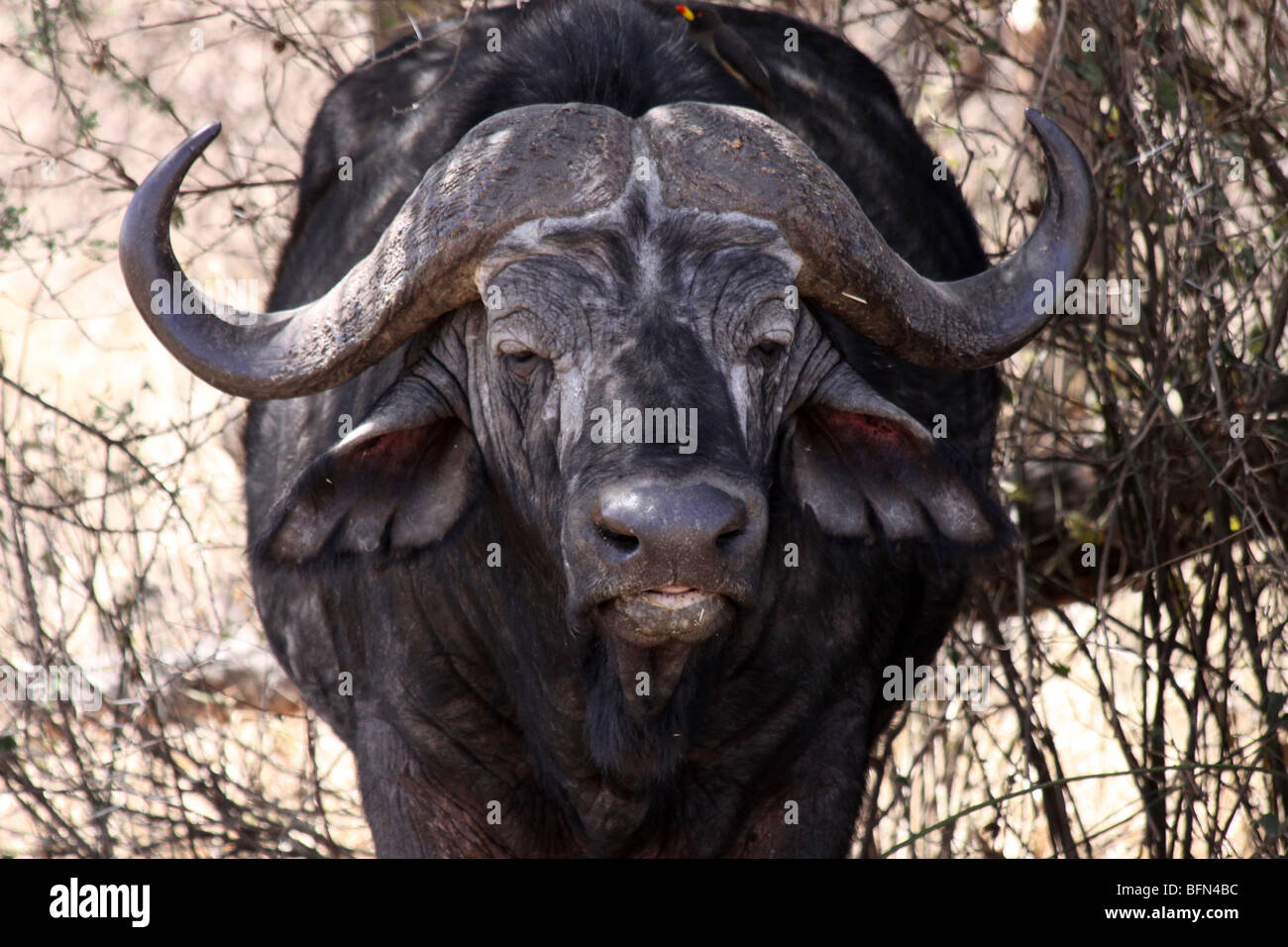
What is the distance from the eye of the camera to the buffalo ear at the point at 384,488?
3645 millimetres

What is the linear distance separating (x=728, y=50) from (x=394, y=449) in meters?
1.54

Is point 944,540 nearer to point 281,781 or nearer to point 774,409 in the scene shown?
point 774,409

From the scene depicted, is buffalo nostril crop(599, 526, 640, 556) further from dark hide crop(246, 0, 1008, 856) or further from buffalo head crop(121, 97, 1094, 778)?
dark hide crop(246, 0, 1008, 856)

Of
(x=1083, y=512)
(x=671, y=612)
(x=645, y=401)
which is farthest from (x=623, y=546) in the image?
(x=1083, y=512)

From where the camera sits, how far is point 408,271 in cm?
358

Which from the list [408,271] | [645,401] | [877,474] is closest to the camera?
[645,401]

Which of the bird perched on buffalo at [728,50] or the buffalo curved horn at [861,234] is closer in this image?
the buffalo curved horn at [861,234]

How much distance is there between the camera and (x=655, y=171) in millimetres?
3674

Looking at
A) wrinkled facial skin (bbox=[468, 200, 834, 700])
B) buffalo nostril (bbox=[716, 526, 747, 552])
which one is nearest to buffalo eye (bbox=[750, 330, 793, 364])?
wrinkled facial skin (bbox=[468, 200, 834, 700])

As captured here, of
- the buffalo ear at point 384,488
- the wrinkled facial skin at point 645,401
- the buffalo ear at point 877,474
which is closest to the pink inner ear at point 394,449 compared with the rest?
the buffalo ear at point 384,488

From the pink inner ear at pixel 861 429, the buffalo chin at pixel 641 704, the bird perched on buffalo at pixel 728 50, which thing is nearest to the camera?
the buffalo chin at pixel 641 704

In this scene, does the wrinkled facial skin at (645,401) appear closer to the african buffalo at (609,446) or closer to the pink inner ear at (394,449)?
the african buffalo at (609,446)

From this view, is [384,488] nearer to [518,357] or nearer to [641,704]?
[518,357]

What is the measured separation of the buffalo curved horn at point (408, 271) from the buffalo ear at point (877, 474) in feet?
2.54
